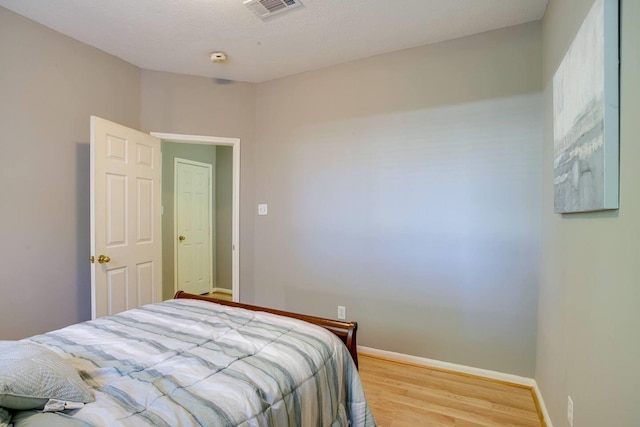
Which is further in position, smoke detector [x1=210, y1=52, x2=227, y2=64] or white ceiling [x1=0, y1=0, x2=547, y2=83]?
smoke detector [x1=210, y1=52, x2=227, y2=64]

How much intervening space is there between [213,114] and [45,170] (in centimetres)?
148

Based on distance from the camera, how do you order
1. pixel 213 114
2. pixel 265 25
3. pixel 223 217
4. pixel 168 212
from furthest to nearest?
pixel 223 217 < pixel 168 212 < pixel 213 114 < pixel 265 25

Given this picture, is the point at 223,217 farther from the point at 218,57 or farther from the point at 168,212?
the point at 218,57

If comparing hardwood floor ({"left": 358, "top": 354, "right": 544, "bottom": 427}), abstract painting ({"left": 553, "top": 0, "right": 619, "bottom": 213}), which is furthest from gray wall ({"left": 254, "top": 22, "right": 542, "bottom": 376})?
abstract painting ({"left": 553, "top": 0, "right": 619, "bottom": 213})

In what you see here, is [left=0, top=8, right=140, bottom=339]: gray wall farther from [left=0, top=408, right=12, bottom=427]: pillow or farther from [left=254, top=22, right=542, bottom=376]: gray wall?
[left=0, top=408, right=12, bottom=427]: pillow

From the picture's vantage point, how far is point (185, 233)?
4.43 meters

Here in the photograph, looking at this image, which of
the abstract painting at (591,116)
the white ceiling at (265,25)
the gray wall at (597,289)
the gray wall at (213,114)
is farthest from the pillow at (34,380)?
the gray wall at (213,114)

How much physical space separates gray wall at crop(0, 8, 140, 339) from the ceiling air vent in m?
1.56

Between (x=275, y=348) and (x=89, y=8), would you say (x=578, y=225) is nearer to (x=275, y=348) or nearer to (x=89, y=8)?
(x=275, y=348)

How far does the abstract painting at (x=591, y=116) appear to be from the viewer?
98 centimetres

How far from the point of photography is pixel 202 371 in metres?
1.08

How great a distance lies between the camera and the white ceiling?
2096 mm

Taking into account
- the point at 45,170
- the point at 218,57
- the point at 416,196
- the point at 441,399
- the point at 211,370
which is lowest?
the point at 441,399

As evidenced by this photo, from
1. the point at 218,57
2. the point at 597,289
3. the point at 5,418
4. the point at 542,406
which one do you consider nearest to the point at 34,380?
the point at 5,418
